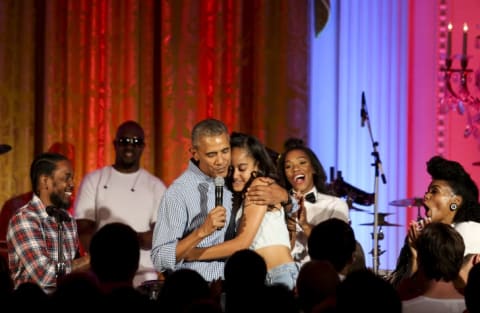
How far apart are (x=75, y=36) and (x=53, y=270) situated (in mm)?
3885

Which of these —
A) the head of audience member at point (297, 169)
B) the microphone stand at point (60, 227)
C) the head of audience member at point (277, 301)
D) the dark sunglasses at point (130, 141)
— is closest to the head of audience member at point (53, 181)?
the microphone stand at point (60, 227)

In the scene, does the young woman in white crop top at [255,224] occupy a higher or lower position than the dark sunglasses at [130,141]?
lower

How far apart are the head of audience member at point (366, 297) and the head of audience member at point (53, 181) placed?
9.99 ft

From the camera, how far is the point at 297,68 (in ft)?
31.1

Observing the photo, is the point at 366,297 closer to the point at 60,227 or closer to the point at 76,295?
the point at 76,295

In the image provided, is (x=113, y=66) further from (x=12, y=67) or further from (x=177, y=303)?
(x=177, y=303)

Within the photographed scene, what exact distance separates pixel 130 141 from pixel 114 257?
389 cm

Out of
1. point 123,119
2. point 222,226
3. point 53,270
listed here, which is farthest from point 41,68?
point 222,226

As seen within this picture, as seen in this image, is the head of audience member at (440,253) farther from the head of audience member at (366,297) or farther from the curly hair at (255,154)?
the head of audience member at (366,297)

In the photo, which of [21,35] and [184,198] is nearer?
[184,198]

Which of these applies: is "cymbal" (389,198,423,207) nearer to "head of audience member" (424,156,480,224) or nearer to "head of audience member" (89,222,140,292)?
"head of audience member" (424,156,480,224)

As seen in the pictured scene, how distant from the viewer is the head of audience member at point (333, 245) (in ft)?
16.0

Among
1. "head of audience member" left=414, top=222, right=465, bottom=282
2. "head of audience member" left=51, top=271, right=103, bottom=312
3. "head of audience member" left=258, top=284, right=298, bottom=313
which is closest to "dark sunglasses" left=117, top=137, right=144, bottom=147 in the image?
"head of audience member" left=414, top=222, right=465, bottom=282

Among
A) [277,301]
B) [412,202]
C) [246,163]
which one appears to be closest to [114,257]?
[277,301]
